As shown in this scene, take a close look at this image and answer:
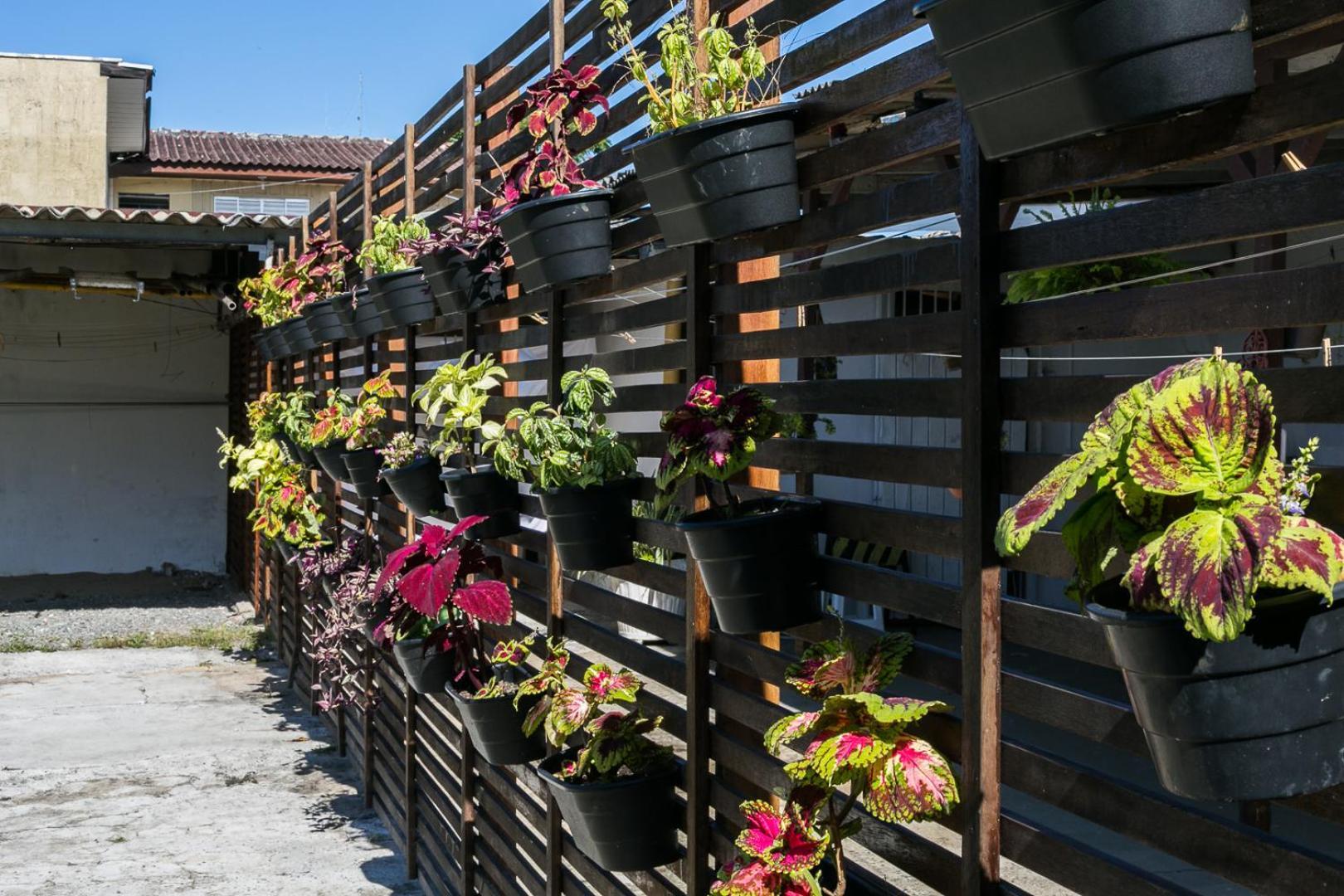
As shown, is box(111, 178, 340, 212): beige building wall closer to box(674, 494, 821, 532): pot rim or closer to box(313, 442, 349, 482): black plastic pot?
box(313, 442, 349, 482): black plastic pot

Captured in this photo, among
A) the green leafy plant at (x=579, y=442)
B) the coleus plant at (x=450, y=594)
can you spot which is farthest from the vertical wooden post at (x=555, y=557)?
the green leafy plant at (x=579, y=442)

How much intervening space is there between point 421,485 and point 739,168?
2.86 metres

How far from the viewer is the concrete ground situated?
19.4ft

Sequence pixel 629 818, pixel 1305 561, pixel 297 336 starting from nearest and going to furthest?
1. pixel 1305 561
2. pixel 629 818
3. pixel 297 336

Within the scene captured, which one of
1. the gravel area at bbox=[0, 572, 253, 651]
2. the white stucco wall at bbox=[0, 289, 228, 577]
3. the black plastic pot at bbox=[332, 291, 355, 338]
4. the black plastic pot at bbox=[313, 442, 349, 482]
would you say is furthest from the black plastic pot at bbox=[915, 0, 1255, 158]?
the white stucco wall at bbox=[0, 289, 228, 577]

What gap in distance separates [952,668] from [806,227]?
0.89m

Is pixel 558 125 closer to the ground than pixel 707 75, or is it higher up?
higher up

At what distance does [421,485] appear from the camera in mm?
5117

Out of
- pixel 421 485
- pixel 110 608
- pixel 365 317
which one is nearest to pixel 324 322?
pixel 365 317

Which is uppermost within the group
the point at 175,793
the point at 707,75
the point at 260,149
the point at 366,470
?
the point at 260,149

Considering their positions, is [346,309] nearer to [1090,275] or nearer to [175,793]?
[175,793]

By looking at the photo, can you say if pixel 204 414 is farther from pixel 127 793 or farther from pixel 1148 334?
pixel 1148 334

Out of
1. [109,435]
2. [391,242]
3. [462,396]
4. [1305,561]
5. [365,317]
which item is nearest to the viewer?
[1305,561]

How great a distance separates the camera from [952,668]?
214 cm
